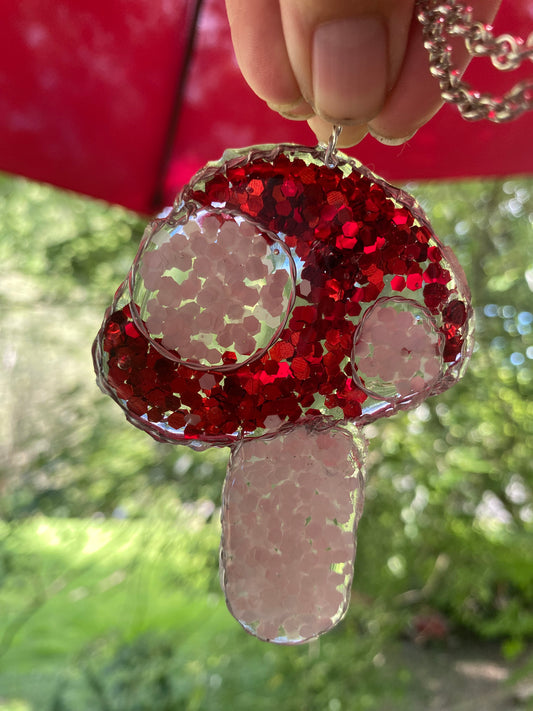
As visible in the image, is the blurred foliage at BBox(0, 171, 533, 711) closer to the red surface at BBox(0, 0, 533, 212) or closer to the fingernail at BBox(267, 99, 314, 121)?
the red surface at BBox(0, 0, 533, 212)

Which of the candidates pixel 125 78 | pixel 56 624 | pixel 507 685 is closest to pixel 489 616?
pixel 507 685

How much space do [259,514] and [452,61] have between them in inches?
12.2

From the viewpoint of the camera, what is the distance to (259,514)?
0.45 metres

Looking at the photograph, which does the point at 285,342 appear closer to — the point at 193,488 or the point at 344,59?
the point at 344,59

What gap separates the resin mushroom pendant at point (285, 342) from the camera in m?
0.40

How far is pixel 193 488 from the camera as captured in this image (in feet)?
5.88

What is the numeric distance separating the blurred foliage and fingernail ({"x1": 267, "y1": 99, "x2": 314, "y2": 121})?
133 cm

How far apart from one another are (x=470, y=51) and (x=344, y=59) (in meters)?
0.07

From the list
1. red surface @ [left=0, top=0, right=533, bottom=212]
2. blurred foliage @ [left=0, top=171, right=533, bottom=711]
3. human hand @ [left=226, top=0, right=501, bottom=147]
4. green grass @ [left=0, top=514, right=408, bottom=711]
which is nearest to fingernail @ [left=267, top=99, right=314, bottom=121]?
human hand @ [left=226, top=0, right=501, bottom=147]

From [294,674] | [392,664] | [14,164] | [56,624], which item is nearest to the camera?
[14,164]

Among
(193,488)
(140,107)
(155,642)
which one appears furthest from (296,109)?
(155,642)

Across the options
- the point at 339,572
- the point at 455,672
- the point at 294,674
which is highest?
the point at 339,572

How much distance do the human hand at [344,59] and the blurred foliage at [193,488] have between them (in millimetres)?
1361

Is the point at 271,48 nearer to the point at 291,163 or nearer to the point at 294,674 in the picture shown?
the point at 291,163
